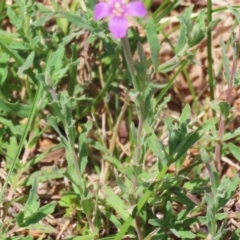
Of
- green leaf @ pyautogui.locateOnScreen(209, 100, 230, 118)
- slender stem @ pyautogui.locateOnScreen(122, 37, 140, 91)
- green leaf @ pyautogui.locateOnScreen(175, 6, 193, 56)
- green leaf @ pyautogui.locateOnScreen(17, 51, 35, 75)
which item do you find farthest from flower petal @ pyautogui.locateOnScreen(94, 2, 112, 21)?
green leaf @ pyautogui.locateOnScreen(17, 51, 35, 75)

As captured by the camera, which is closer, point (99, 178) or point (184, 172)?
point (184, 172)

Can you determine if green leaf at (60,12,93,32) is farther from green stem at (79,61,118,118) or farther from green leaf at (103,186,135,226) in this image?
green leaf at (103,186,135,226)

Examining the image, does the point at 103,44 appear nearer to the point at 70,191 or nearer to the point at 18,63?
the point at 18,63

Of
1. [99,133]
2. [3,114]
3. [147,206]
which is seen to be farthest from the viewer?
[99,133]

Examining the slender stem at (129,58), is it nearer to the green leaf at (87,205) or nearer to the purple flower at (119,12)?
the purple flower at (119,12)

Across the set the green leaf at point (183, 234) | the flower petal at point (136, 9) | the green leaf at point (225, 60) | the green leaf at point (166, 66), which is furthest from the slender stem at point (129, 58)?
the green leaf at point (183, 234)

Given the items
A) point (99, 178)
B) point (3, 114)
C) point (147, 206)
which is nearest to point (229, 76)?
point (147, 206)

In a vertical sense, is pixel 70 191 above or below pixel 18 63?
below

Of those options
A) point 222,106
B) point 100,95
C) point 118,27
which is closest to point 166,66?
point 222,106
